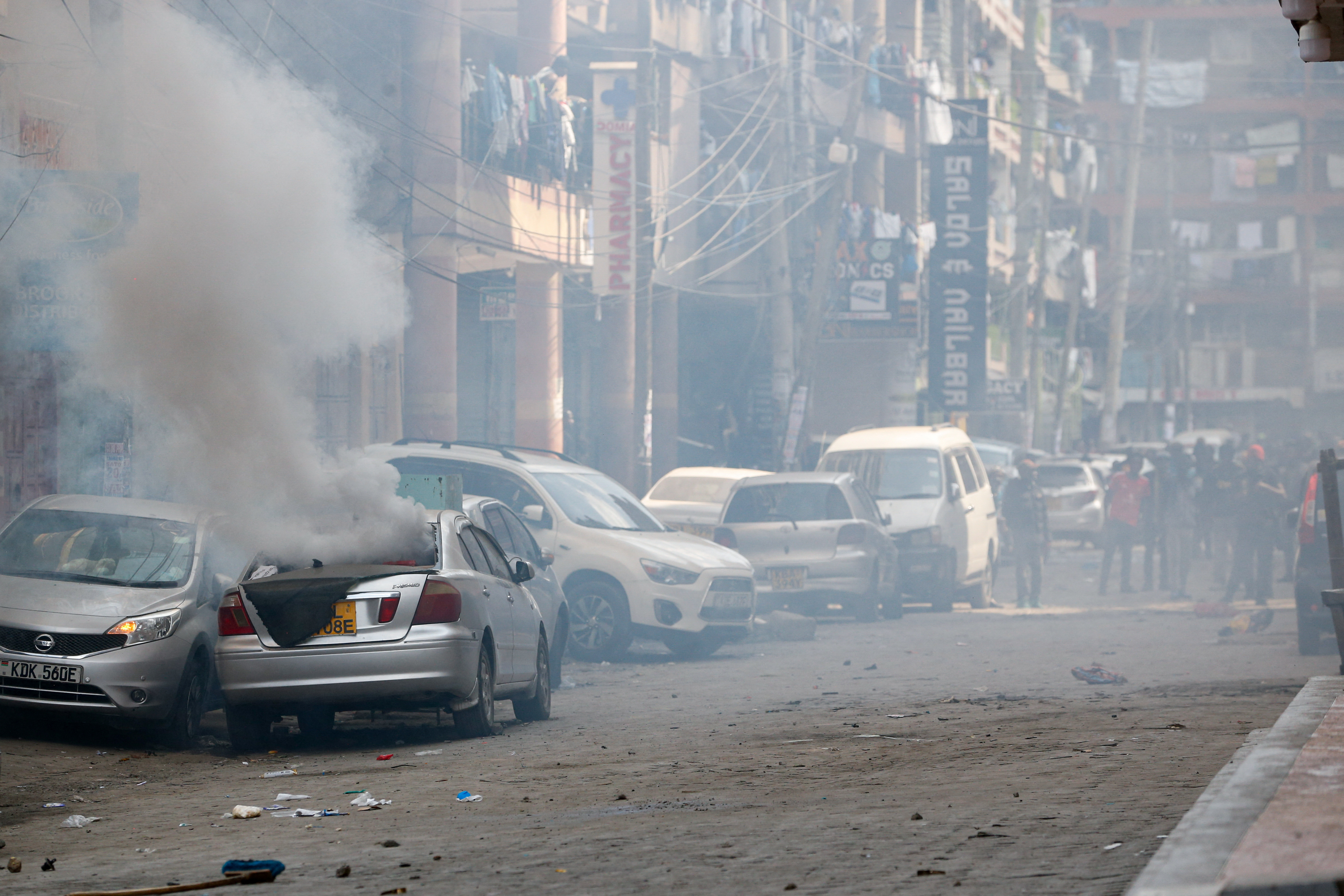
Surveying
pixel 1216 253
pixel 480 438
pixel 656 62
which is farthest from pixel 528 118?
pixel 1216 253

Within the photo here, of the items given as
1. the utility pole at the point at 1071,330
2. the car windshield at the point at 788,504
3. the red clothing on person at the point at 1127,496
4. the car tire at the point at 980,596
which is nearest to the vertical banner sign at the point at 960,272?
the red clothing on person at the point at 1127,496

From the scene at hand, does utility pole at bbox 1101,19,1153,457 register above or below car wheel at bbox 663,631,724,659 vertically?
above

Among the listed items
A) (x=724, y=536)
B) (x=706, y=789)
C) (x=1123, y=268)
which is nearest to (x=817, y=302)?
(x=724, y=536)

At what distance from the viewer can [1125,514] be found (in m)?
22.4

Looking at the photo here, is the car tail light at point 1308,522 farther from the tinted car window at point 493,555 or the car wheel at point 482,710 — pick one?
the car wheel at point 482,710

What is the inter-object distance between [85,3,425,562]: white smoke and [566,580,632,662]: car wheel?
2921mm

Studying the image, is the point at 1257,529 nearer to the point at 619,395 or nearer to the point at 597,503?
the point at 597,503

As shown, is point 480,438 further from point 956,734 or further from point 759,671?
point 956,734

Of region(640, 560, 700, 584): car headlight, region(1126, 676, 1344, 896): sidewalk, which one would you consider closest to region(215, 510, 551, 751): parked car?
region(1126, 676, 1344, 896): sidewalk

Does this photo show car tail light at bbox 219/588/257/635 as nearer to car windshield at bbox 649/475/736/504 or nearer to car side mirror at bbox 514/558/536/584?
car side mirror at bbox 514/558/536/584

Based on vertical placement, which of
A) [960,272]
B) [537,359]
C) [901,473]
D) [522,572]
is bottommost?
[522,572]

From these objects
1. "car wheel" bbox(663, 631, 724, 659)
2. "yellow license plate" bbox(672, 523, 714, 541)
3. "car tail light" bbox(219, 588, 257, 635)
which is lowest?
"car wheel" bbox(663, 631, 724, 659)

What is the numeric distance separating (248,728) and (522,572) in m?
2.12

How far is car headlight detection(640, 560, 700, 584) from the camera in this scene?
45.5ft
